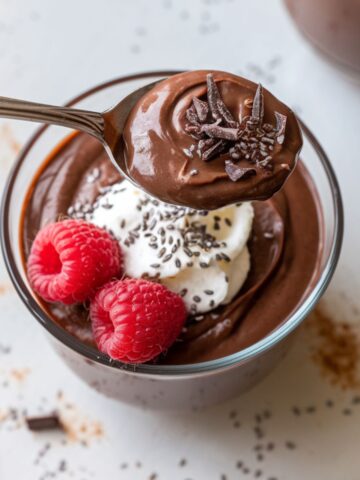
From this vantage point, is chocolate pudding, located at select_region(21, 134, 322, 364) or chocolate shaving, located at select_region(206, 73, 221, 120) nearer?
chocolate shaving, located at select_region(206, 73, 221, 120)

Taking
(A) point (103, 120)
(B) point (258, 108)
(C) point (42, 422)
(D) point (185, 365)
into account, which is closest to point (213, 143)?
(B) point (258, 108)

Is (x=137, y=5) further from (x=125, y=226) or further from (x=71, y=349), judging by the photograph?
(x=71, y=349)

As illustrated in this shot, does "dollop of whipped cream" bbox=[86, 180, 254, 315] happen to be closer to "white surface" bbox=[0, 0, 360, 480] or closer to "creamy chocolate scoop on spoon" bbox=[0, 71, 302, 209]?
"creamy chocolate scoop on spoon" bbox=[0, 71, 302, 209]

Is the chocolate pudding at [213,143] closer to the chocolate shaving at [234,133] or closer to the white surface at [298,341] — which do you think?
the chocolate shaving at [234,133]

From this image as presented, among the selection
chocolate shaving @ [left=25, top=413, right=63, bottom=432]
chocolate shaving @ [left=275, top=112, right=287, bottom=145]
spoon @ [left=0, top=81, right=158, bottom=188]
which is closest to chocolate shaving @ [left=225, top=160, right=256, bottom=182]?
chocolate shaving @ [left=275, top=112, right=287, bottom=145]

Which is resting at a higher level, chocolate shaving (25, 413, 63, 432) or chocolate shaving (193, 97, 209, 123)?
chocolate shaving (193, 97, 209, 123)

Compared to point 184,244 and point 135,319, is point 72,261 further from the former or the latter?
point 184,244
